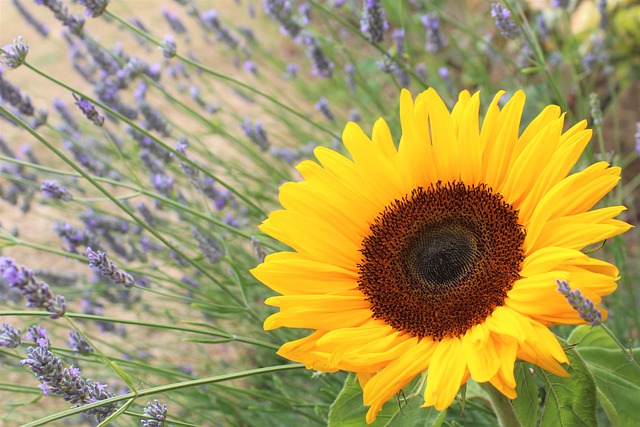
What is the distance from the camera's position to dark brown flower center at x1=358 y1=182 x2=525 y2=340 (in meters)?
1.46

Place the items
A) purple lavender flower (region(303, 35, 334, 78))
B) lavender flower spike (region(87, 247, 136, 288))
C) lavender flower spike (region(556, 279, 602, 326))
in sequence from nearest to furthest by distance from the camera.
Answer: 1. lavender flower spike (region(556, 279, 602, 326))
2. lavender flower spike (region(87, 247, 136, 288))
3. purple lavender flower (region(303, 35, 334, 78))

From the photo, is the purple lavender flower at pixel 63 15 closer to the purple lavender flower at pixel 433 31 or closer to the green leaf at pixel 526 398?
the purple lavender flower at pixel 433 31

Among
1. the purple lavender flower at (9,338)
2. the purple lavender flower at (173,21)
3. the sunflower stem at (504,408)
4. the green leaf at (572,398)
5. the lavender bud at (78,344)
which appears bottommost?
the lavender bud at (78,344)

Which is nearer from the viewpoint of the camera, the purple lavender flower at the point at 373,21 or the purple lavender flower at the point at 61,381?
the purple lavender flower at the point at 61,381

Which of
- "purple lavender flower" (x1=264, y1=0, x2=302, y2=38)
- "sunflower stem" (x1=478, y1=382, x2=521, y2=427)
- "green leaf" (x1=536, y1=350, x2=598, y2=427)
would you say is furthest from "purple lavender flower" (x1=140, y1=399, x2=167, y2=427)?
"purple lavender flower" (x1=264, y1=0, x2=302, y2=38)

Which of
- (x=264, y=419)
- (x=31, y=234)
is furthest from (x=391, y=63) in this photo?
(x=31, y=234)

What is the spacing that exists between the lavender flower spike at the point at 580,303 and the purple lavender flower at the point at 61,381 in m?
0.88

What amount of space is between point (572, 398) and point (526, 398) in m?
0.08

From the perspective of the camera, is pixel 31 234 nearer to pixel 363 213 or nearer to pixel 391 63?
pixel 391 63

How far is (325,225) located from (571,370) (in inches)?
22.7

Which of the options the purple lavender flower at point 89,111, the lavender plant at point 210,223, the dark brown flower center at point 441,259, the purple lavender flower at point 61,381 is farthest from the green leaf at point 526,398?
the purple lavender flower at point 89,111

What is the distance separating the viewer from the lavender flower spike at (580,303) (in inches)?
43.6

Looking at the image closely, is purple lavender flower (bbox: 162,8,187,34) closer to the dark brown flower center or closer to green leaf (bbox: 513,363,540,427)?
the dark brown flower center

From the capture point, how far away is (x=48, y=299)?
51.7 inches
